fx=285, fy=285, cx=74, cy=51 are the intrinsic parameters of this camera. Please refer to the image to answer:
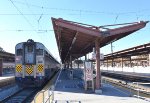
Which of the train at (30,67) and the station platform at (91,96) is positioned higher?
the train at (30,67)

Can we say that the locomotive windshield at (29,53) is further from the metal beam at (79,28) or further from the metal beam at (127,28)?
the metal beam at (127,28)

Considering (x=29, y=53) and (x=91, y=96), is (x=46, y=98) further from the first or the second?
(x=29, y=53)

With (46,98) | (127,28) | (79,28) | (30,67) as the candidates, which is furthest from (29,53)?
(127,28)

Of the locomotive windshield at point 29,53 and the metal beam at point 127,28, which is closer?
the metal beam at point 127,28

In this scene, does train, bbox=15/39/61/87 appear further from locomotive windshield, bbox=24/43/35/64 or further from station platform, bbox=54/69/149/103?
station platform, bbox=54/69/149/103

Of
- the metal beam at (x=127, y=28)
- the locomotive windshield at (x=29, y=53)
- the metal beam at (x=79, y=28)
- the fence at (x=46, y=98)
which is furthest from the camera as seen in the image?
the locomotive windshield at (x=29, y=53)

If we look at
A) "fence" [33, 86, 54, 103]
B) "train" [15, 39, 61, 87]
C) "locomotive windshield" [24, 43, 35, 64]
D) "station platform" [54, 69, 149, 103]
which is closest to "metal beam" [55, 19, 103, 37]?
"station platform" [54, 69, 149, 103]

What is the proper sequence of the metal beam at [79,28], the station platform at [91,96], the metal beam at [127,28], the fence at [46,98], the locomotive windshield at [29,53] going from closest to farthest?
1. the fence at [46,98]
2. the station platform at [91,96]
3. the metal beam at [79,28]
4. the metal beam at [127,28]
5. the locomotive windshield at [29,53]

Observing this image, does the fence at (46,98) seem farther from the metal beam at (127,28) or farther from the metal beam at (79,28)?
the metal beam at (127,28)

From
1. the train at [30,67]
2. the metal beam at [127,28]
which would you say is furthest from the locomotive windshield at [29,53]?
the metal beam at [127,28]

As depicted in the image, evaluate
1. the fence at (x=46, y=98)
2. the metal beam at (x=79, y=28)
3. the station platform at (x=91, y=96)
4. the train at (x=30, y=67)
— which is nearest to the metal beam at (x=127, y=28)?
the metal beam at (x=79, y=28)

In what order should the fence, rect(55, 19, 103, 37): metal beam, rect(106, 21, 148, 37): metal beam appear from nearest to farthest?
the fence → rect(55, 19, 103, 37): metal beam → rect(106, 21, 148, 37): metal beam

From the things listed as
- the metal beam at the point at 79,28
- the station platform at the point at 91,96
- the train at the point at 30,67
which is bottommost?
the station platform at the point at 91,96

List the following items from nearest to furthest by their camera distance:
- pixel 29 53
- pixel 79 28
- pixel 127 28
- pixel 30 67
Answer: pixel 79 28, pixel 127 28, pixel 30 67, pixel 29 53
